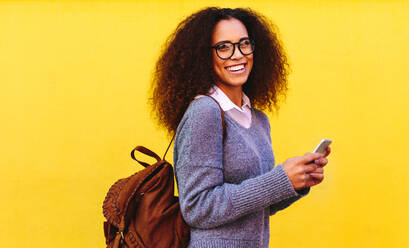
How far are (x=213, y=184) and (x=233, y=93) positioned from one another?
1.21 feet

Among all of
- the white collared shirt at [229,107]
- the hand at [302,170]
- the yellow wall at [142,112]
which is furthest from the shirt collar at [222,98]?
the yellow wall at [142,112]

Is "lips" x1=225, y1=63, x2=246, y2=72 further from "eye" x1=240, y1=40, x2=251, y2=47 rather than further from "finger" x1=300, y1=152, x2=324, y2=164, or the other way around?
"finger" x1=300, y1=152, x2=324, y2=164

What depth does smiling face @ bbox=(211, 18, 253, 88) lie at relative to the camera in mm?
1555

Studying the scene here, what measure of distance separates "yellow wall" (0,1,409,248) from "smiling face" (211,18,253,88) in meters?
1.05

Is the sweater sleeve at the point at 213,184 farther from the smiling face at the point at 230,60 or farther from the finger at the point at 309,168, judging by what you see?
the smiling face at the point at 230,60

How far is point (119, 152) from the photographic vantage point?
8.40 feet

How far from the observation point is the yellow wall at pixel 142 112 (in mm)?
2539

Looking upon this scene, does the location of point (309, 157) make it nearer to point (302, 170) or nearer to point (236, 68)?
point (302, 170)
